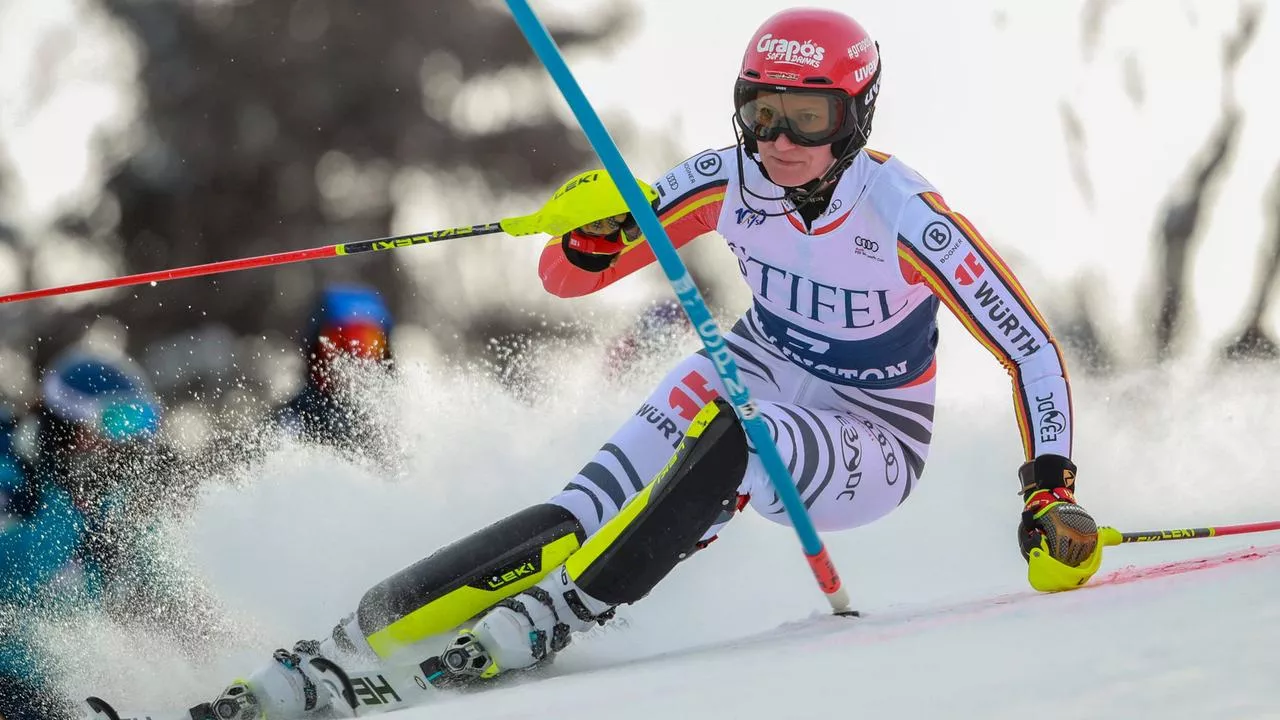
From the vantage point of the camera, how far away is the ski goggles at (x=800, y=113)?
2574 mm

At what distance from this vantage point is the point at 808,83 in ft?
8.40

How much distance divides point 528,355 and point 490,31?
2.45 meters

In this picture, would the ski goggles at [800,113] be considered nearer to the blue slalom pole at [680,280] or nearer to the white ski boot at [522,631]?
the blue slalom pole at [680,280]

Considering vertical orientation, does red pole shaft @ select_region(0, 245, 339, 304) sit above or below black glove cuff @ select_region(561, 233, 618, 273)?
above

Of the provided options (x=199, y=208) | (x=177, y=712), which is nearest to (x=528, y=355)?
(x=199, y=208)

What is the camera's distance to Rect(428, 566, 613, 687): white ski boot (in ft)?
7.97

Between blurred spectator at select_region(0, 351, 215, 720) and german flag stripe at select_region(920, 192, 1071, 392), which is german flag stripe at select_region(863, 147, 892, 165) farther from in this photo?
blurred spectator at select_region(0, 351, 215, 720)

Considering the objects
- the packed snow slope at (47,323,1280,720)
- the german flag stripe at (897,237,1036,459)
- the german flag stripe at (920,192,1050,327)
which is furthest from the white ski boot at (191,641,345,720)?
the german flag stripe at (920,192,1050,327)

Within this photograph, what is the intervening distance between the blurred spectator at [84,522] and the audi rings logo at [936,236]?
7.47ft

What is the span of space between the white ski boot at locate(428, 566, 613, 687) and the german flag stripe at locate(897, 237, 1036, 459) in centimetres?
93

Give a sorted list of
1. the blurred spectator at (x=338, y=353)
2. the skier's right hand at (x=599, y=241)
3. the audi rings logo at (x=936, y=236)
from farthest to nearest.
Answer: the blurred spectator at (x=338, y=353)
the skier's right hand at (x=599, y=241)
the audi rings logo at (x=936, y=236)

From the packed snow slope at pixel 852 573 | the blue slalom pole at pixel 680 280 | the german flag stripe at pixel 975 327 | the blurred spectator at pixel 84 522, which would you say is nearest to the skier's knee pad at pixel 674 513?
the blue slalom pole at pixel 680 280

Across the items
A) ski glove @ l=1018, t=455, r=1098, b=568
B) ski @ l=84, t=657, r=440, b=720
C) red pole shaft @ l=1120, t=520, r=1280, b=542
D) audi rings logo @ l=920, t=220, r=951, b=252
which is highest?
audi rings logo @ l=920, t=220, r=951, b=252

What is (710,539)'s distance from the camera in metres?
2.61
